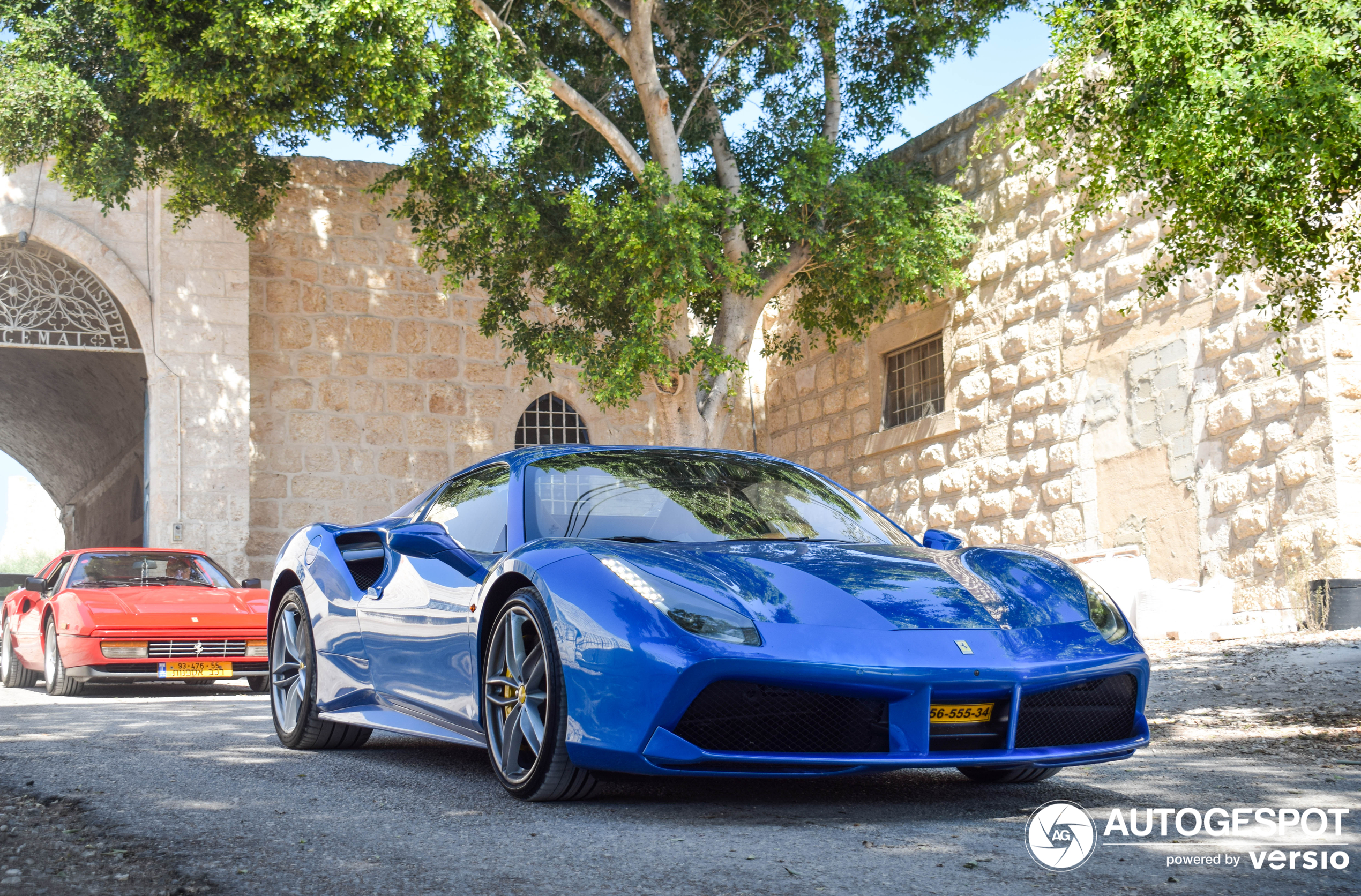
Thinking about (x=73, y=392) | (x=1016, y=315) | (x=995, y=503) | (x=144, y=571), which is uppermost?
(x=73, y=392)

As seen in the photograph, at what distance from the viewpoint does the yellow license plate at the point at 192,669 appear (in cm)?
1016

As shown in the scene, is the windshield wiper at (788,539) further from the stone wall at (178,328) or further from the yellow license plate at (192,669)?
the stone wall at (178,328)

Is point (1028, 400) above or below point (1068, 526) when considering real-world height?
above

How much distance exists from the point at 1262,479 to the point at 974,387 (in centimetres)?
433

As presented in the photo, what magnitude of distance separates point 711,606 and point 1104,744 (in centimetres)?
130

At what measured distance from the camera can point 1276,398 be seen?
11383 millimetres

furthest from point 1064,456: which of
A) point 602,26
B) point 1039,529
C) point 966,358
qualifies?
point 602,26

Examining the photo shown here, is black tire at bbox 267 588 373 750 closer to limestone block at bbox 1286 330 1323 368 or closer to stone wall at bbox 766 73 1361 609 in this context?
stone wall at bbox 766 73 1361 609

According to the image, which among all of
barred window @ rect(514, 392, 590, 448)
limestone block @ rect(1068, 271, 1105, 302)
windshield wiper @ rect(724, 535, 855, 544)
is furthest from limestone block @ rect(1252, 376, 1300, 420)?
barred window @ rect(514, 392, 590, 448)

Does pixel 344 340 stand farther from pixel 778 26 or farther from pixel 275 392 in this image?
pixel 778 26

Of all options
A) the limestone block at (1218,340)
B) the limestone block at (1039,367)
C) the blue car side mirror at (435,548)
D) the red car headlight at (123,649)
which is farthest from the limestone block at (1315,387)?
the red car headlight at (123,649)

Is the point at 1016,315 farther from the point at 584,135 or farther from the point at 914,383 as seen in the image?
the point at 584,135

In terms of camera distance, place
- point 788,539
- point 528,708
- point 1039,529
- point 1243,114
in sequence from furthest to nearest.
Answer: point 1039,529, point 1243,114, point 788,539, point 528,708

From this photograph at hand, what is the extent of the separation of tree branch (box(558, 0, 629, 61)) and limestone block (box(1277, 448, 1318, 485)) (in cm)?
794
